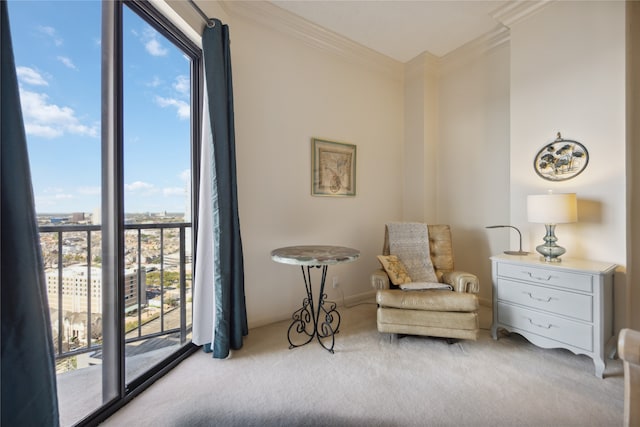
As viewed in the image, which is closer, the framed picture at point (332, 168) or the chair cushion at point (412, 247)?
the chair cushion at point (412, 247)

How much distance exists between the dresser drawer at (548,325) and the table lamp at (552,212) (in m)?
0.45

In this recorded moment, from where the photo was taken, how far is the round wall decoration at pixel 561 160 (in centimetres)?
207

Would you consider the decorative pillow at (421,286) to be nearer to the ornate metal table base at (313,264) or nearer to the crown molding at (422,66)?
the ornate metal table base at (313,264)

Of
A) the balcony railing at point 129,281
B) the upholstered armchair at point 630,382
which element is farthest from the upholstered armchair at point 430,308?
the balcony railing at point 129,281

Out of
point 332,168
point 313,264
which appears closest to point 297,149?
point 332,168

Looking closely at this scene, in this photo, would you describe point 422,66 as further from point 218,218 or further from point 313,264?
point 218,218

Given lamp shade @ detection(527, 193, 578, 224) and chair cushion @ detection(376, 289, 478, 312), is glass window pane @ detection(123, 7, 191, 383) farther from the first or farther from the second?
lamp shade @ detection(527, 193, 578, 224)

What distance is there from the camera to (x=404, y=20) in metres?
2.57

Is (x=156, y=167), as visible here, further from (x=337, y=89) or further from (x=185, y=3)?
(x=337, y=89)

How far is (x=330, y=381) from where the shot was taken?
5.39ft

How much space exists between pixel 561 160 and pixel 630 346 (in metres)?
2.22

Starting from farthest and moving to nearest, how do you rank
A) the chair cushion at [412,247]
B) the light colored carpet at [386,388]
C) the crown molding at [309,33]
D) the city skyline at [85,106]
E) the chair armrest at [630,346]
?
the chair cushion at [412,247], the crown molding at [309,33], the light colored carpet at [386,388], the city skyline at [85,106], the chair armrest at [630,346]

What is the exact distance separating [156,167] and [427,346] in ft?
8.05

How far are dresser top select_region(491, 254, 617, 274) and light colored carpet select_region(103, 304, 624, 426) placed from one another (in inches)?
26.4
